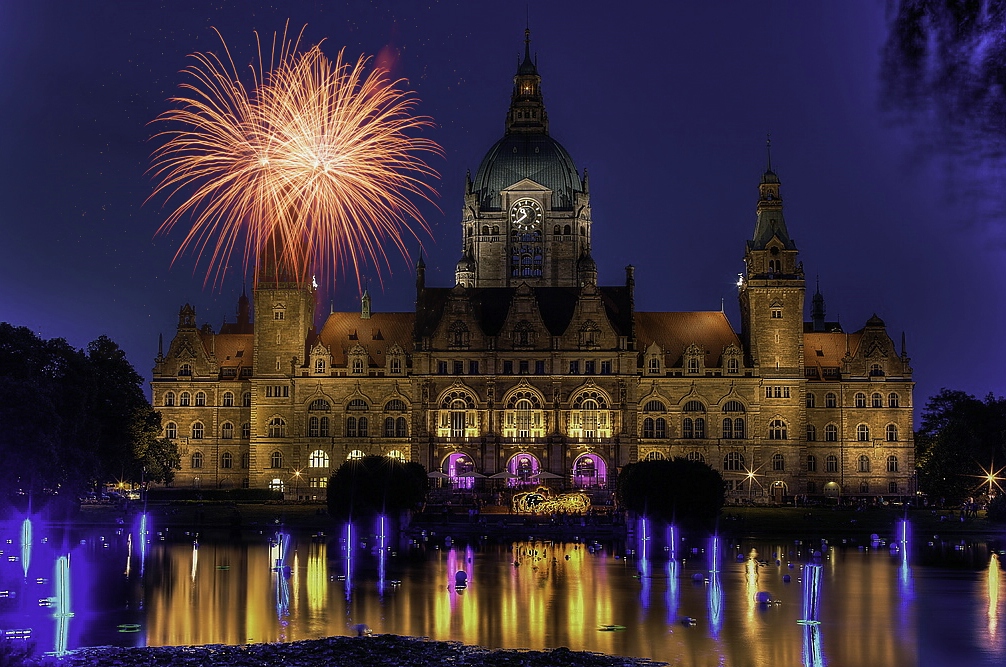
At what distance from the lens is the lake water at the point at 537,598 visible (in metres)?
43.7

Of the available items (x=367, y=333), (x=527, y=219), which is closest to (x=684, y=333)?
(x=527, y=219)

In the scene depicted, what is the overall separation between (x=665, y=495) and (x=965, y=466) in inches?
1329

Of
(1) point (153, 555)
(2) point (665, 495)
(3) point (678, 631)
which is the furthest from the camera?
(2) point (665, 495)

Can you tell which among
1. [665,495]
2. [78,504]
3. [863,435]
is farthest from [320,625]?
[863,435]

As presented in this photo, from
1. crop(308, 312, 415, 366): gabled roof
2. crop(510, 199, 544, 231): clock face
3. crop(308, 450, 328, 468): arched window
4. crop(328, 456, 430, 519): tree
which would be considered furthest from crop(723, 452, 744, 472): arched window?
crop(328, 456, 430, 519): tree

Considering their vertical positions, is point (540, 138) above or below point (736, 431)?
above

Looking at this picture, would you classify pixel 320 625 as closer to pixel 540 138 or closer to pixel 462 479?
pixel 462 479

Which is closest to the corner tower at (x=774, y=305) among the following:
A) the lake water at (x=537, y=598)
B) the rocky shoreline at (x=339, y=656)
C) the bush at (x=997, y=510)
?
the bush at (x=997, y=510)

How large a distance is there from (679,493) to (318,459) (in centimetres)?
4622

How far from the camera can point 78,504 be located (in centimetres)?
9031

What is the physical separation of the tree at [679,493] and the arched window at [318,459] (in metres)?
42.8

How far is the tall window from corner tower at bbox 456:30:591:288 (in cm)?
2558

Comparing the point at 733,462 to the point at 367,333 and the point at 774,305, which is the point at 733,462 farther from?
the point at 367,333

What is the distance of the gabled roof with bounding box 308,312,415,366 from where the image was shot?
414ft
